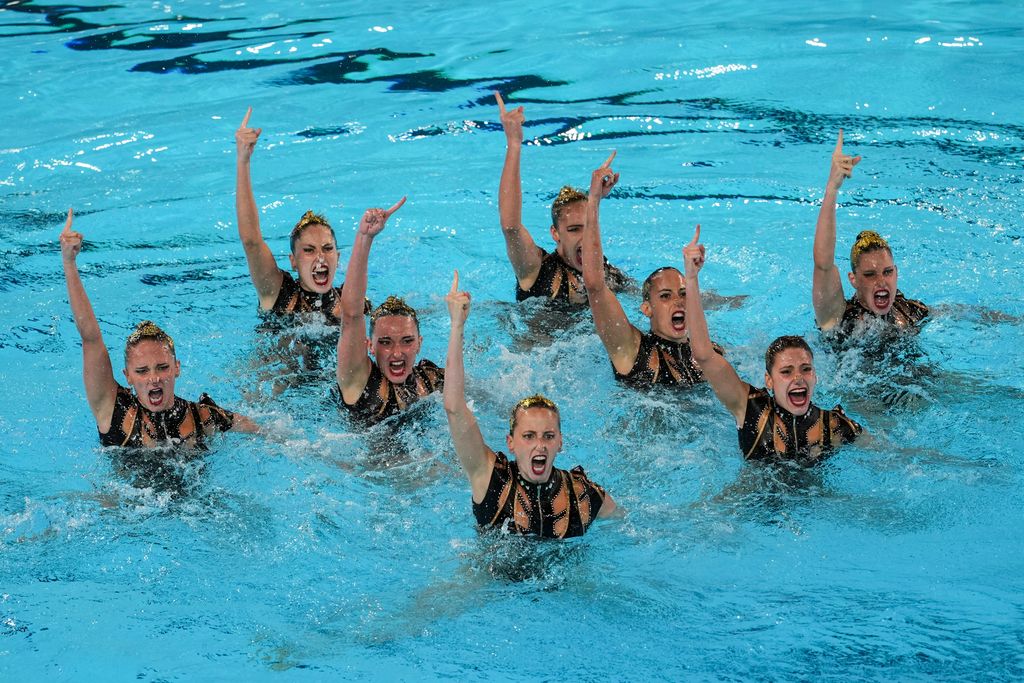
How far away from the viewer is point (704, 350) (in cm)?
572

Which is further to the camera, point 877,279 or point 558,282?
point 558,282

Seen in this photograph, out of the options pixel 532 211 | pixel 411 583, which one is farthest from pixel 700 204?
pixel 411 583

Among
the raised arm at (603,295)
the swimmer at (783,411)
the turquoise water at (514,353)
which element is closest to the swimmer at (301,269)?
the turquoise water at (514,353)

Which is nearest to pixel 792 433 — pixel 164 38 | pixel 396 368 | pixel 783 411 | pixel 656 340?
pixel 783 411

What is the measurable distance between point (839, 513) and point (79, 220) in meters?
6.89

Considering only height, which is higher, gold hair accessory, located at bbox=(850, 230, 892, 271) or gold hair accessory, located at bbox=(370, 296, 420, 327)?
gold hair accessory, located at bbox=(850, 230, 892, 271)

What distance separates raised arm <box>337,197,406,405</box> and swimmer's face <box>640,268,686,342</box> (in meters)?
1.59

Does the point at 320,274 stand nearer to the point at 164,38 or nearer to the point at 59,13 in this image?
the point at 164,38

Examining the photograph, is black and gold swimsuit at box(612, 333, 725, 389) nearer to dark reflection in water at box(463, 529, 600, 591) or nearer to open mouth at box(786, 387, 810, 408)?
open mouth at box(786, 387, 810, 408)

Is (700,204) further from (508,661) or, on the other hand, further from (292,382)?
(508,661)

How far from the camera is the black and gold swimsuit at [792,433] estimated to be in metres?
5.93

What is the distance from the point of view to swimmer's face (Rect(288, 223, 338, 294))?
24.1ft

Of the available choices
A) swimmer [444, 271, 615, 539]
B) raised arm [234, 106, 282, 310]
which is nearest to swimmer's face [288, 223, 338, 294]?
raised arm [234, 106, 282, 310]

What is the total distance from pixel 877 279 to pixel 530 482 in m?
2.73
